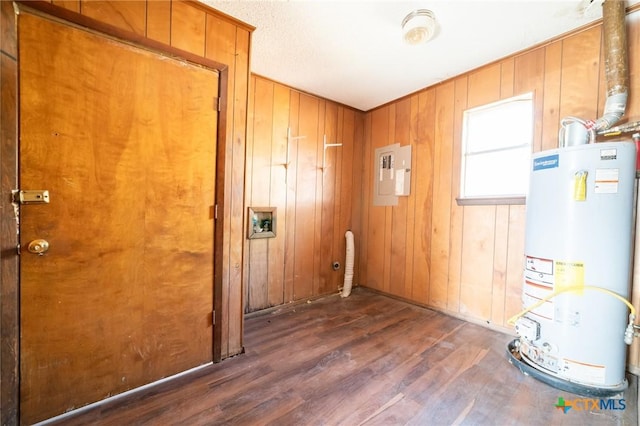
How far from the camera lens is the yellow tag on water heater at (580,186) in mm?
1443

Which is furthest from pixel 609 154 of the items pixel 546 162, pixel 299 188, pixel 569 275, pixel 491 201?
pixel 299 188

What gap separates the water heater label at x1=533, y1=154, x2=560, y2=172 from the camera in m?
1.55

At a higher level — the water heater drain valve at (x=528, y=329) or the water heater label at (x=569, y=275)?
→ the water heater label at (x=569, y=275)

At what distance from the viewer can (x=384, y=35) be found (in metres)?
1.88

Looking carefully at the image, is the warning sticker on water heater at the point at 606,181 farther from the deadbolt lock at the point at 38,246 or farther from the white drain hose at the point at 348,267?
the deadbolt lock at the point at 38,246

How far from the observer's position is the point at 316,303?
2893mm

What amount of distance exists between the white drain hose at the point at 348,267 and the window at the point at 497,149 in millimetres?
1363

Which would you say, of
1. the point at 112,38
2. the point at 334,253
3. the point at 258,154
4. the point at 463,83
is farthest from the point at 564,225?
the point at 112,38

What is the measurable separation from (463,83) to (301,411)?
297cm

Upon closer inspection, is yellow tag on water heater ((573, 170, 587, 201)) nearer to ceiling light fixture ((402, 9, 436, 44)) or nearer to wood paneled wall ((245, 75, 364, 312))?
ceiling light fixture ((402, 9, 436, 44))

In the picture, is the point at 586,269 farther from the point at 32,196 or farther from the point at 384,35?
the point at 32,196

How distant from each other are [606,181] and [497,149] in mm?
968

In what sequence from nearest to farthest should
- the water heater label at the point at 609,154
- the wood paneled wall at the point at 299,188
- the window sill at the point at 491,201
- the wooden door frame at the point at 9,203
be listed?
the wooden door frame at the point at 9,203, the water heater label at the point at 609,154, the window sill at the point at 491,201, the wood paneled wall at the point at 299,188

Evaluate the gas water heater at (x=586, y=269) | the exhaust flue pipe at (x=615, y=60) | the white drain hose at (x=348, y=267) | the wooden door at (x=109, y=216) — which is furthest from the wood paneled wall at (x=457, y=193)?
the wooden door at (x=109, y=216)
